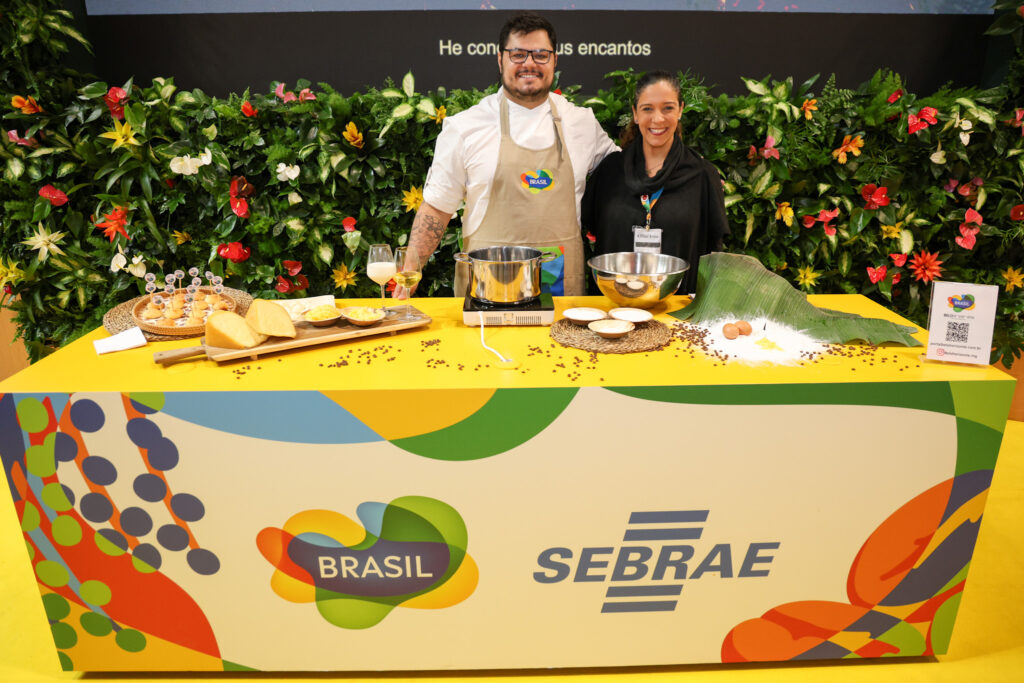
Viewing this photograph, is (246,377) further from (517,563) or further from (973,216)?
(973,216)

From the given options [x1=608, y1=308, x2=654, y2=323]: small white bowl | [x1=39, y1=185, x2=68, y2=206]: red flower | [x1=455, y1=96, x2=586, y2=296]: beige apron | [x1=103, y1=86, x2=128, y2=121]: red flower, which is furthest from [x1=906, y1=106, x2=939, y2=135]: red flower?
[x1=39, y1=185, x2=68, y2=206]: red flower

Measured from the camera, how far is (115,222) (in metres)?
3.03

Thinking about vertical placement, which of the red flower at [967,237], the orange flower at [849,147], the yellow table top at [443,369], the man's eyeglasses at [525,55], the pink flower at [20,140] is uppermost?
the man's eyeglasses at [525,55]

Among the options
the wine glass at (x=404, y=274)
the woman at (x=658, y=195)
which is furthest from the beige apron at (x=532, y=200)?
the wine glass at (x=404, y=274)

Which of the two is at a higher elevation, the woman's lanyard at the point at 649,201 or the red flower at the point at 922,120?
the red flower at the point at 922,120

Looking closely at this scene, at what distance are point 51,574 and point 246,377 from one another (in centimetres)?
79

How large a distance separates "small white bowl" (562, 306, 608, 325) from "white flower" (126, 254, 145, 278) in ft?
7.71

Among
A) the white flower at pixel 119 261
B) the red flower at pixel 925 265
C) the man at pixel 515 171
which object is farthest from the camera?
the red flower at pixel 925 265

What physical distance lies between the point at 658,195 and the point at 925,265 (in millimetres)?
1761

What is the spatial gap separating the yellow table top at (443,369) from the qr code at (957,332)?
8 centimetres

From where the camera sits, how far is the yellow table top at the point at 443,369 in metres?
1.54

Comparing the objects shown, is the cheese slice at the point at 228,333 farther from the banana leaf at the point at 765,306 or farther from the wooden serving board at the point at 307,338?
the banana leaf at the point at 765,306

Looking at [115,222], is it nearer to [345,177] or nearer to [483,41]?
[345,177]

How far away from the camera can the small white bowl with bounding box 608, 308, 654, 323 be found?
1902 mm
